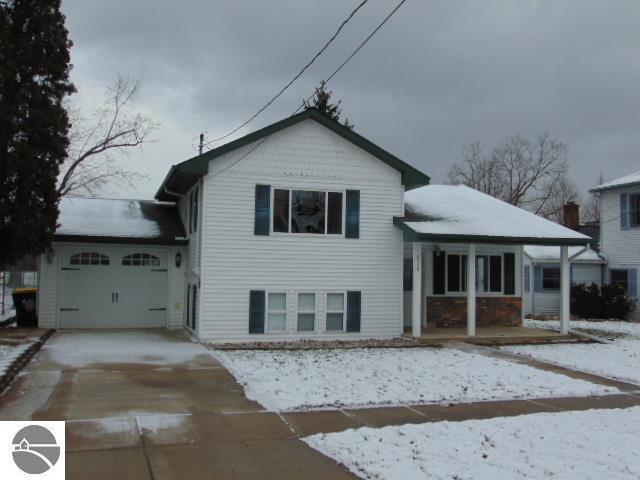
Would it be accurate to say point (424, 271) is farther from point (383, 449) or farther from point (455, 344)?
point (383, 449)

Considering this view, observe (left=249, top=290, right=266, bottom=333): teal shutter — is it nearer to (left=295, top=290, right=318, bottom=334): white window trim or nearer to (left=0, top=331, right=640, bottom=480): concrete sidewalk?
(left=295, top=290, right=318, bottom=334): white window trim

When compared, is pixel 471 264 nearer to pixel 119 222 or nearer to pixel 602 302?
pixel 119 222

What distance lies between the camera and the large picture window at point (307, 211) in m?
15.8

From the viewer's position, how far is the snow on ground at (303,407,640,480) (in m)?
6.02

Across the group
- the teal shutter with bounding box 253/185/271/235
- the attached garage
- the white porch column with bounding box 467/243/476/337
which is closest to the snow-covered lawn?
the white porch column with bounding box 467/243/476/337

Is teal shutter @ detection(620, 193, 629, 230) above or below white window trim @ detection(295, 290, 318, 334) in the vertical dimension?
above

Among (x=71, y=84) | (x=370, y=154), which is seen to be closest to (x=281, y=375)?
(x=370, y=154)

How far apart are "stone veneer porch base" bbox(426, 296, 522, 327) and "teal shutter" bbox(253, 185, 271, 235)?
602cm

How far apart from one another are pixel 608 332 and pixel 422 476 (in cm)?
1625

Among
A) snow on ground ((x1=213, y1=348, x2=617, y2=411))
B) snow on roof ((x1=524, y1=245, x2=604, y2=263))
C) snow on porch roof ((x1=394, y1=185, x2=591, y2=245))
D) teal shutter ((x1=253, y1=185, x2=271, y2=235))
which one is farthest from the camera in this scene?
snow on roof ((x1=524, y1=245, x2=604, y2=263))

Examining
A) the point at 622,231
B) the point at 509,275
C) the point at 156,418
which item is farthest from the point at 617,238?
the point at 156,418

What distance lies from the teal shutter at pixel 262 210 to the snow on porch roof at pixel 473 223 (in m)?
3.51

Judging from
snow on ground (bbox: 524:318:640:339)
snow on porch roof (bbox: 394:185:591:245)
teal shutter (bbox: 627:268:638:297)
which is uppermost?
snow on porch roof (bbox: 394:185:591:245)

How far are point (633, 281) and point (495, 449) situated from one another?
22045 mm
